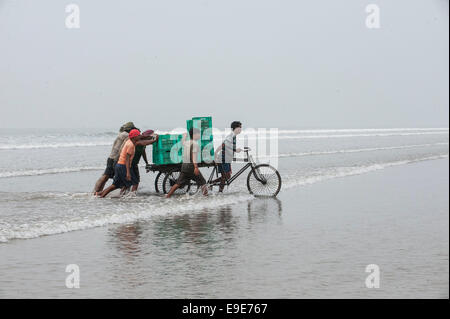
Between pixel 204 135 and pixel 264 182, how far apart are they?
6.09 feet

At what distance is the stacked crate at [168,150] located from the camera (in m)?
15.0

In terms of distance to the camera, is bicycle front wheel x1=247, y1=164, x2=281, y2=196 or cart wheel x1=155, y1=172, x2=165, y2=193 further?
cart wheel x1=155, y1=172, x2=165, y2=193

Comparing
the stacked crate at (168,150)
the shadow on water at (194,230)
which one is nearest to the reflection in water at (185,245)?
the shadow on water at (194,230)

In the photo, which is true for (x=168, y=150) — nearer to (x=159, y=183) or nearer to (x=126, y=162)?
(x=126, y=162)

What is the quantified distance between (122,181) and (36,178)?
7881 mm

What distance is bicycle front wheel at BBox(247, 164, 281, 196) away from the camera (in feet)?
49.0

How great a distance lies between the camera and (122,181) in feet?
46.8

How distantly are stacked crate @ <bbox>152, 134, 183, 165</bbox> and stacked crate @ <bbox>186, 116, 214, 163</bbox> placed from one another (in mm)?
500

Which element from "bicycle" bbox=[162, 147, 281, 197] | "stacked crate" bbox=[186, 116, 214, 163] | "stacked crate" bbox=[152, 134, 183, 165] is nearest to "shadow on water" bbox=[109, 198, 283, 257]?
"bicycle" bbox=[162, 147, 281, 197]

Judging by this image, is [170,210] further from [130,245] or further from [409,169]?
[409,169]

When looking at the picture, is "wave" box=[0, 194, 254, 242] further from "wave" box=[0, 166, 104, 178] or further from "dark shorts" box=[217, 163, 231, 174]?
"wave" box=[0, 166, 104, 178]

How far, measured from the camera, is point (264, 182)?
15.0 metres

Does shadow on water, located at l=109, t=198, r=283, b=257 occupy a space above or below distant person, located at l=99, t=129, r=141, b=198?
below

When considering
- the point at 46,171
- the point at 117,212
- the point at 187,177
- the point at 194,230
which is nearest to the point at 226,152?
the point at 187,177
